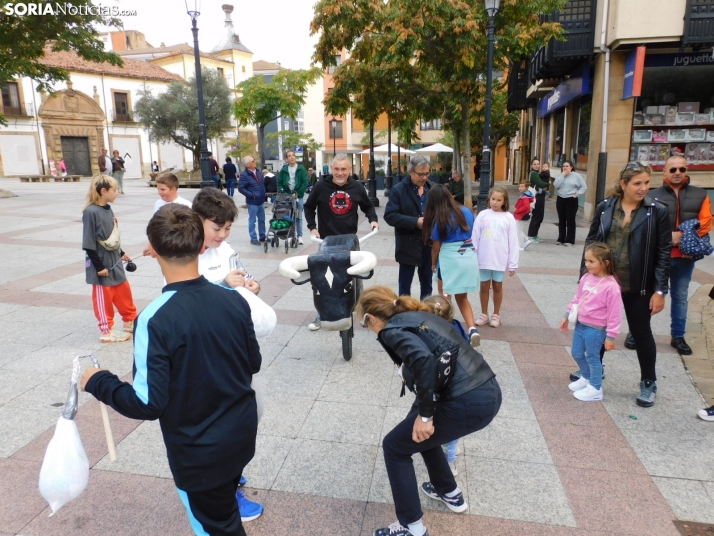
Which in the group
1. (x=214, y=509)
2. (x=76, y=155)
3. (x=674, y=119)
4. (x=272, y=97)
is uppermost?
(x=272, y=97)

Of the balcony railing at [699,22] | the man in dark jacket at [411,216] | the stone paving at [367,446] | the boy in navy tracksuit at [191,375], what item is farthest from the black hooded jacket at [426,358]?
the balcony railing at [699,22]

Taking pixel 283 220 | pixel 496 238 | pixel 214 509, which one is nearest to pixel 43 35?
pixel 283 220

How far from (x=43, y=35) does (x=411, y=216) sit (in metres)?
16.7

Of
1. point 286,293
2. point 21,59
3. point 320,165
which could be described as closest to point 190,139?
point 320,165

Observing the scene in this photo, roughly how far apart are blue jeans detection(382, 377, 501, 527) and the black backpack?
0.15 m

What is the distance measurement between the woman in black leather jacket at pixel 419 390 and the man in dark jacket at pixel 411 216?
300cm

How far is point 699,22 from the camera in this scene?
1205cm

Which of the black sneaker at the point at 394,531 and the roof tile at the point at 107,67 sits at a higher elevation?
the roof tile at the point at 107,67

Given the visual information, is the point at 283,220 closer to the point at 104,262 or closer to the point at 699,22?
the point at 104,262

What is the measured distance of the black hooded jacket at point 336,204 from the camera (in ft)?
18.6

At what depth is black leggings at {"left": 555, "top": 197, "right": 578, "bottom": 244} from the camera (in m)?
10.6

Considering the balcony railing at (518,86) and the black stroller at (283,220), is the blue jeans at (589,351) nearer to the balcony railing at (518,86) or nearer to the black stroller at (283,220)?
the black stroller at (283,220)

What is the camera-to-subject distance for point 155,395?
1782mm

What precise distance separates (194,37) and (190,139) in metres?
30.3
